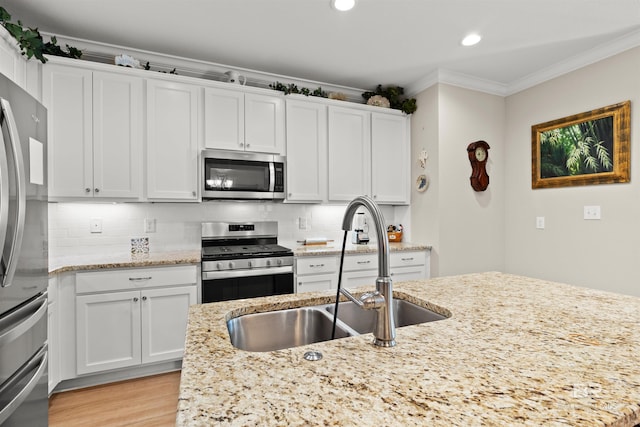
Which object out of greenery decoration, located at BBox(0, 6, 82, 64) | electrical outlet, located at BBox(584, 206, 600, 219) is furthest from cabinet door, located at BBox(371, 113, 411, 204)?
greenery decoration, located at BBox(0, 6, 82, 64)

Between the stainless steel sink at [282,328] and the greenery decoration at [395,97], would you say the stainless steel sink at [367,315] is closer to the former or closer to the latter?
the stainless steel sink at [282,328]

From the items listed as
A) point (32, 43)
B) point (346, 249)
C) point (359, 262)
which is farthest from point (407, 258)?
point (32, 43)

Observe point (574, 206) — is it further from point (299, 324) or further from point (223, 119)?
point (223, 119)

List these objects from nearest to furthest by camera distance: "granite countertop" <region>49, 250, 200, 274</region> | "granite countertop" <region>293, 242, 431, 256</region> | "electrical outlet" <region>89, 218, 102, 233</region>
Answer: "granite countertop" <region>49, 250, 200, 274</region>
"electrical outlet" <region>89, 218, 102, 233</region>
"granite countertop" <region>293, 242, 431, 256</region>

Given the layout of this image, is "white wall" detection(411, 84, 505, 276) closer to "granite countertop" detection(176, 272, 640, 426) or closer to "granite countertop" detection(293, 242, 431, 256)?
"granite countertop" detection(293, 242, 431, 256)

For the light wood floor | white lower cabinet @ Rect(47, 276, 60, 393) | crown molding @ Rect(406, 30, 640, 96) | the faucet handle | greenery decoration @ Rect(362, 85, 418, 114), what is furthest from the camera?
greenery decoration @ Rect(362, 85, 418, 114)

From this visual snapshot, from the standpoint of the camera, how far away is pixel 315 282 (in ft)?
9.71

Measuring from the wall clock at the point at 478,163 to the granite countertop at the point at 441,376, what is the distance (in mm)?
2521

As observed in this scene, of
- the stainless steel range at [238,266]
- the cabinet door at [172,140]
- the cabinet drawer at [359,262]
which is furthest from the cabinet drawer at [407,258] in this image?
the cabinet door at [172,140]

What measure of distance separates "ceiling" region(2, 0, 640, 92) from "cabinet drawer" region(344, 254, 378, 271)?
1.81m

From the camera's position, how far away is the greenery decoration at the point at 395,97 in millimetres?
3600

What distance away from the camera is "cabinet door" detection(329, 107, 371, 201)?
3.35 metres

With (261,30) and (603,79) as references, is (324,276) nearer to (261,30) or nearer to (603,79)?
(261,30)

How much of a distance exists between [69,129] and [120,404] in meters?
1.99
